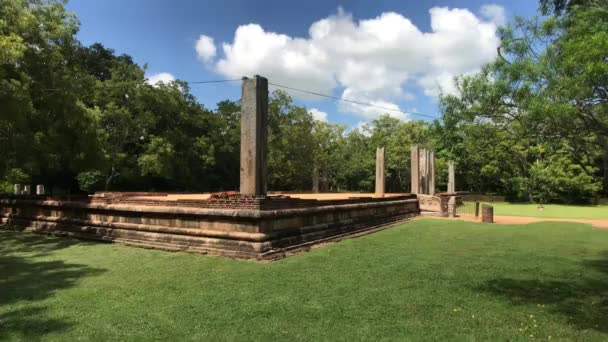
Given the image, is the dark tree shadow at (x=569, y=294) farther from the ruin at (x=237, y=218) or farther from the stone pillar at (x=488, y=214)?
the stone pillar at (x=488, y=214)

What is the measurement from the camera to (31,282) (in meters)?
5.97

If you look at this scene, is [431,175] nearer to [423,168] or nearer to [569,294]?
[423,168]

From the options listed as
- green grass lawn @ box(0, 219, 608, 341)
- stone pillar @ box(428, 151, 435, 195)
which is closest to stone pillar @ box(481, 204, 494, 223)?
green grass lawn @ box(0, 219, 608, 341)

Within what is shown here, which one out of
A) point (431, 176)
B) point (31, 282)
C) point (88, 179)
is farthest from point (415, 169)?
point (88, 179)

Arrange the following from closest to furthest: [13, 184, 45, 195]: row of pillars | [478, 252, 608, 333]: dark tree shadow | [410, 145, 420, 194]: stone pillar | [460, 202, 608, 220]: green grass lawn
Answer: [478, 252, 608, 333]: dark tree shadow
[460, 202, 608, 220]: green grass lawn
[13, 184, 45, 195]: row of pillars
[410, 145, 420, 194]: stone pillar

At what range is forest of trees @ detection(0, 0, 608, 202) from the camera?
260 inches

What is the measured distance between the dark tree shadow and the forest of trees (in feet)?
6.17

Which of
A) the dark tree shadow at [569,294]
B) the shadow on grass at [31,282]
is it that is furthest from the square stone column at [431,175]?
the shadow on grass at [31,282]

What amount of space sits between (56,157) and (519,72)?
1264 cm

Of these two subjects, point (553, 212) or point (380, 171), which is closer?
point (380, 171)

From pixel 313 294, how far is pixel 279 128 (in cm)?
2602

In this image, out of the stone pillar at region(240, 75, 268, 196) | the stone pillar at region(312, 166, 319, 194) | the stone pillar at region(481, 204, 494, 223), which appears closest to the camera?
the stone pillar at region(240, 75, 268, 196)

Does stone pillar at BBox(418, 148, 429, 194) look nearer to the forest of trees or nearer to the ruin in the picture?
the forest of trees

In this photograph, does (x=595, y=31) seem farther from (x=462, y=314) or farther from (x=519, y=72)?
(x=462, y=314)
